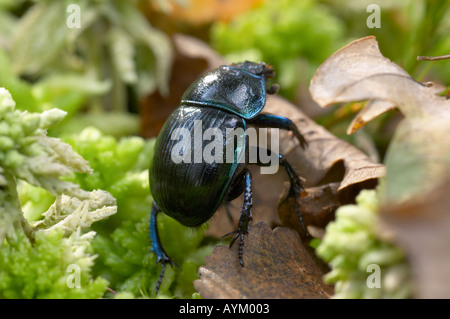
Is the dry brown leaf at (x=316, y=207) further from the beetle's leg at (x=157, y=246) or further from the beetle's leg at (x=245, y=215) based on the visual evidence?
the beetle's leg at (x=157, y=246)

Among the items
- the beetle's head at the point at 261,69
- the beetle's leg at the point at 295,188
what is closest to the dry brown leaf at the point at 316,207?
the beetle's leg at the point at 295,188

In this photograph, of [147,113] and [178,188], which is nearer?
[178,188]

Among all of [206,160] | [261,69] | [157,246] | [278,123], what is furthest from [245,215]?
[261,69]

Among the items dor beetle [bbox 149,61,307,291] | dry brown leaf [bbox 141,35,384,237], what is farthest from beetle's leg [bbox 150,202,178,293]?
dry brown leaf [bbox 141,35,384,237]
